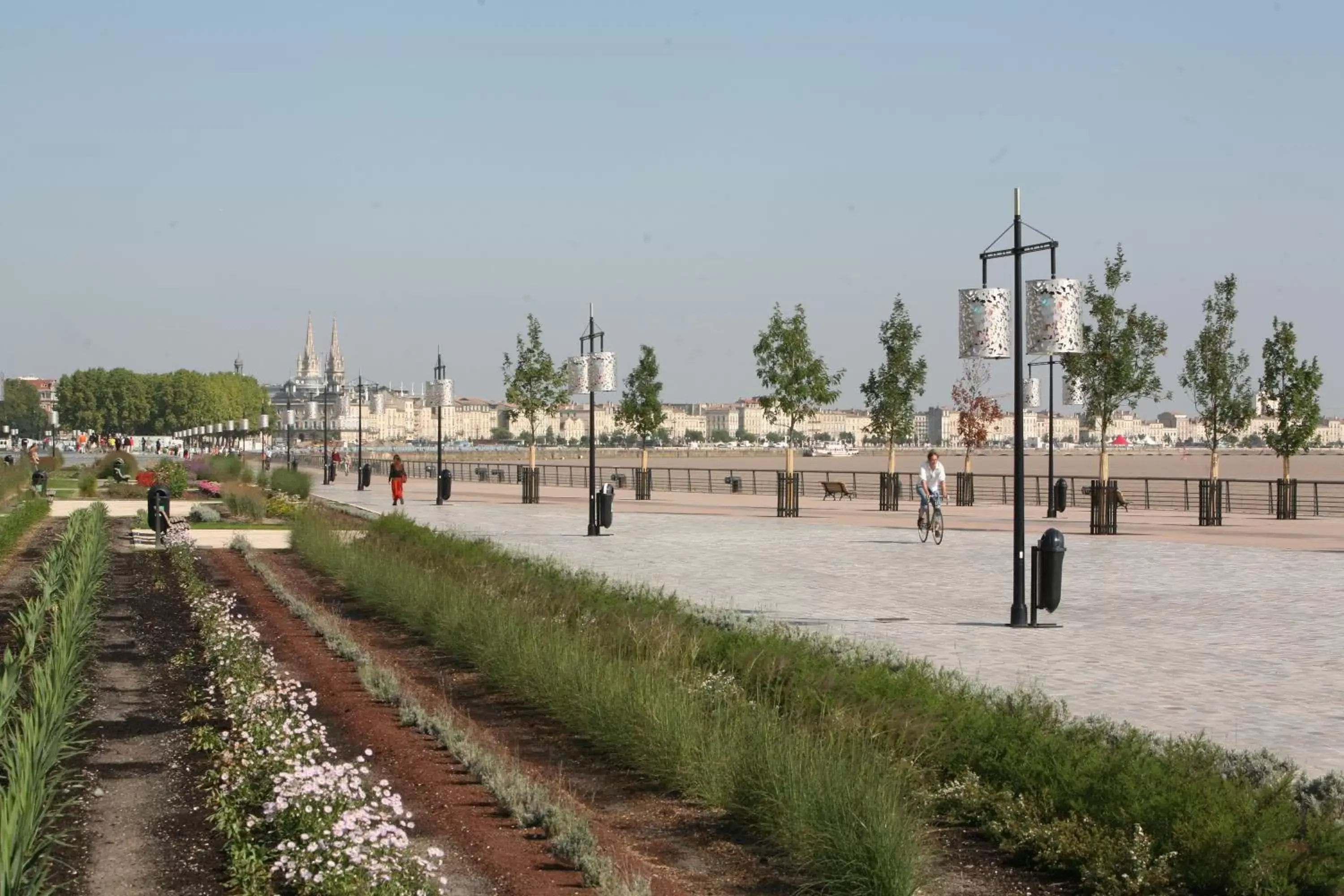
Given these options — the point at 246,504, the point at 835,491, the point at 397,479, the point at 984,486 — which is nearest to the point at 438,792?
the point at 246,504

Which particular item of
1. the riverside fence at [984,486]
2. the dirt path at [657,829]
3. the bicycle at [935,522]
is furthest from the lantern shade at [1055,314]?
the riverside fence at [984,486]

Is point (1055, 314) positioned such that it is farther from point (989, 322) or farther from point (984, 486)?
point (984, 486)

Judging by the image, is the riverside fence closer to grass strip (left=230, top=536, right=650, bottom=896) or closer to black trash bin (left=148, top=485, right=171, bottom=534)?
black trash bin (left=148, top=485, right=171, bottom=534)

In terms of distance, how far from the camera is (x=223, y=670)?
11.6 m

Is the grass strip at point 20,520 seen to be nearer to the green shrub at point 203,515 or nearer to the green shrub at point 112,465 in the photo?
the green shrub at point 203,515

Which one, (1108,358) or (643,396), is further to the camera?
(643,396)

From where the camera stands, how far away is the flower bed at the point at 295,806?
6023mm

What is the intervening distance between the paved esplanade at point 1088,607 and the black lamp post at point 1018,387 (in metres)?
0.39

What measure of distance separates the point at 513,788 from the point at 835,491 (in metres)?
39.4

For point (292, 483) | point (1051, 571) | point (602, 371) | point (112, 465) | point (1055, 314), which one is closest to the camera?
point (1051, 571)

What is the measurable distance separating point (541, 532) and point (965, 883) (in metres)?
23.7

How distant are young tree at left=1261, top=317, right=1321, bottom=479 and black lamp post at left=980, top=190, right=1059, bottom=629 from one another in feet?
78.1

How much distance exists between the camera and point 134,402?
589 feet

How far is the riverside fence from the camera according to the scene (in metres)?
43.6
